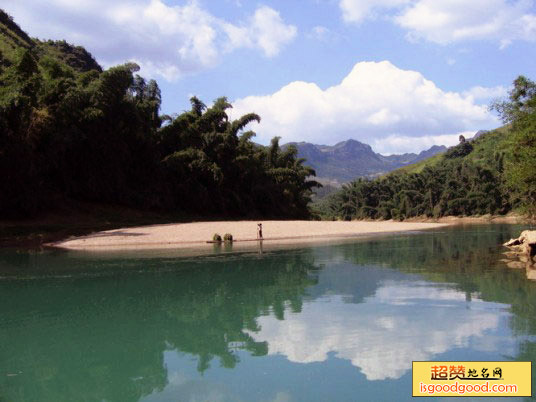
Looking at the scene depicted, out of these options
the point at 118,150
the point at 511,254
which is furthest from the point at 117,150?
the point at 511,254

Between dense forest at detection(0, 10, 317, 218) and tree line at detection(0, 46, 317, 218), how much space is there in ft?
0.33

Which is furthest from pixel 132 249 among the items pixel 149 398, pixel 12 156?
pixel 149 398

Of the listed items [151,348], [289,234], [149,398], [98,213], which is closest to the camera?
[149,398]

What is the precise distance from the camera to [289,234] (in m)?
A: 40.8

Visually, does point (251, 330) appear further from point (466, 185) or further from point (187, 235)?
point (466, 185)

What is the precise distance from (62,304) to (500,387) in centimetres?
1123

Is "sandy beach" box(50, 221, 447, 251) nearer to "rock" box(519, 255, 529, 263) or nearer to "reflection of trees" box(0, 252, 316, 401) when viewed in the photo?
"reflection of trees" box(0, 252, 316, 401)

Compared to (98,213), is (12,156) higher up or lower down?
higher up

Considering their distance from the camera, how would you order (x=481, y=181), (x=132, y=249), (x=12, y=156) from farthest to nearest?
(x=481, y=181), (x=12, y=156), (x=132, y=249)

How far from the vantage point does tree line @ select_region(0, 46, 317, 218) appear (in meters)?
37.8

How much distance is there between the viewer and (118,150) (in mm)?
47062

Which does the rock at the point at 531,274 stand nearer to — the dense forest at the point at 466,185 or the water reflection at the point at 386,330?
the water reflection at the point at 386,330

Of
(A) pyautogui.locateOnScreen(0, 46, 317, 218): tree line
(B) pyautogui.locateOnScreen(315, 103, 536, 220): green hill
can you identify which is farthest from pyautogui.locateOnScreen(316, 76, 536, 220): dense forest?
(A) pyautogui.locateOnScreen(0, 46, 317, 218): tree line

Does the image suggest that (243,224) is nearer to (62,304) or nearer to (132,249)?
(132,249)
